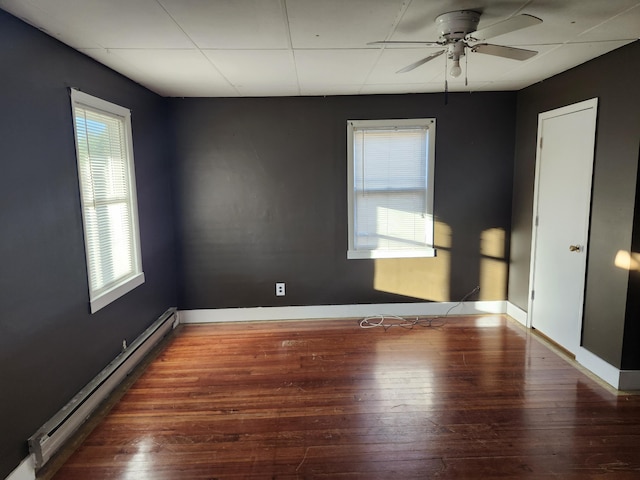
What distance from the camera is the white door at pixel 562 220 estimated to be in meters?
3.07

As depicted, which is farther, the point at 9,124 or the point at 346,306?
the point at 346,306

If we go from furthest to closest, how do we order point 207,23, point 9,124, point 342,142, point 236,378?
point 342,142 → point 236,378 → point 207,23 → point 9,124

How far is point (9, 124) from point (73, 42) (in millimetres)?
747

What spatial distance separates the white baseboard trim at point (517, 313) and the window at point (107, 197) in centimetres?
370

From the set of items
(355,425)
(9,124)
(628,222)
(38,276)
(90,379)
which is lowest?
(355,425)

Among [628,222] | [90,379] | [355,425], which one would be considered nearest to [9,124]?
[90,379]

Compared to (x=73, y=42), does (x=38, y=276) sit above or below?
below

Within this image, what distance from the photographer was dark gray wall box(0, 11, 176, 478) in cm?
191

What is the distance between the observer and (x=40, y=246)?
7.02ft

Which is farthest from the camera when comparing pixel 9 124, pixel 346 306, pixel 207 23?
pixel 346 306

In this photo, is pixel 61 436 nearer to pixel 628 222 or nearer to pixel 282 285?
pixel 282 285

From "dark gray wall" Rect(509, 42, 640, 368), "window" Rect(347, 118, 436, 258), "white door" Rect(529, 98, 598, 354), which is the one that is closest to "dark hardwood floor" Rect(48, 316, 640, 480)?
"white door" Rect(529, 98, 598, 354)

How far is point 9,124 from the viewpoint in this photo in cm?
193

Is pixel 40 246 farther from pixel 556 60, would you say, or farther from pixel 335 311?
pixel 556 60
